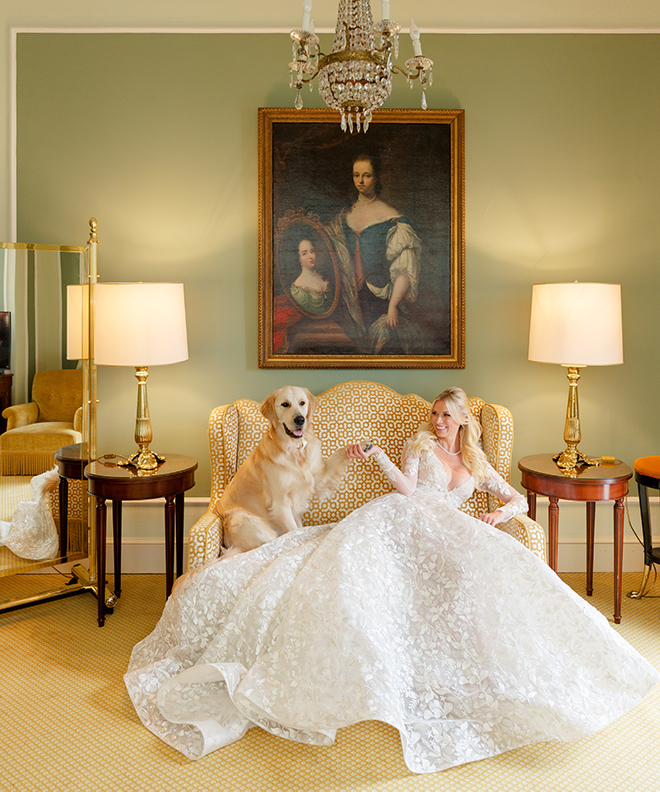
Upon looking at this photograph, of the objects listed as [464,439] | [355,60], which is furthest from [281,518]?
[355,60]

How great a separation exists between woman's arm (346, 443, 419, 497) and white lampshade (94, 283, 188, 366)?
3.67 ft

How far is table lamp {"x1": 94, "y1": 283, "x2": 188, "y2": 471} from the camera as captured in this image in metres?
3.13

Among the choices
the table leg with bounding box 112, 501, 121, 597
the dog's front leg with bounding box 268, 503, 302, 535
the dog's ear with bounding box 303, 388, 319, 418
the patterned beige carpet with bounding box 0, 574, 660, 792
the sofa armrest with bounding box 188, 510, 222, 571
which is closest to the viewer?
the patterned beige carpet with bounding box 0, 574, 660, 792

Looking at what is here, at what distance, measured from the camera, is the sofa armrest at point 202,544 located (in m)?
2.65

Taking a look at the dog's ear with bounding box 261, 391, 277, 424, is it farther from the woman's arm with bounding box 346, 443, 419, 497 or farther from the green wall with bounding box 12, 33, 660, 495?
the green wall with bounding box 12, 33, 660, 495

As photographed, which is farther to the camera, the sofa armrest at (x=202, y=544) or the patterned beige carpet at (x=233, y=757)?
the sofa armrest at (x=202, y=544)

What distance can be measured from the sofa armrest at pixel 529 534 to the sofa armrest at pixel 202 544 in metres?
1.33

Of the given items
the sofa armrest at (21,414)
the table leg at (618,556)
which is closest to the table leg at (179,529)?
the sofa armrest at (21,414)

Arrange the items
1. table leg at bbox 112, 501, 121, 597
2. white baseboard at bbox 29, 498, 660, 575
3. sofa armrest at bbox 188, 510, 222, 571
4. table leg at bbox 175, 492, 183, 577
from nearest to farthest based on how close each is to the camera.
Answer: sofa armrest at bbox 188, 510, 222, 571, table leg at bbox 175, 492, 183, 577, table leg at bbox 112, 501, 121, 597, white baseboard at bbox 29, 498, 660, 575

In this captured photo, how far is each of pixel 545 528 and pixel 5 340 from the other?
3207 mm

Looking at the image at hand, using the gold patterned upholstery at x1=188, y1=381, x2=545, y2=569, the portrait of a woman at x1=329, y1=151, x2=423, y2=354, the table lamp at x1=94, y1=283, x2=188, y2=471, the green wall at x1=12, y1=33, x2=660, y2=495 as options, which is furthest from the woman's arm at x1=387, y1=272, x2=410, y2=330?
the table lamp at x1=94, y1=283, x2=188, y2=471

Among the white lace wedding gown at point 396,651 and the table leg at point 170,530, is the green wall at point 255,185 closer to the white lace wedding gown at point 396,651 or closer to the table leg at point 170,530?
the table leg at point 170,530

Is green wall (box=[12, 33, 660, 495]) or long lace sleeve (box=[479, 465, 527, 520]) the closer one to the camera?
long lace sleeve (box=[479, 465, 527, 520])

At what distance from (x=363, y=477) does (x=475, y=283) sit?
1.35 meters
